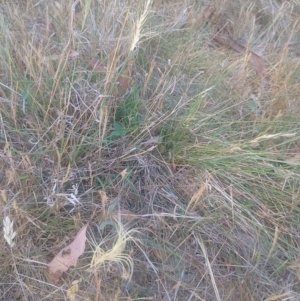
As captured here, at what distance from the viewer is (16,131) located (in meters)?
1.48

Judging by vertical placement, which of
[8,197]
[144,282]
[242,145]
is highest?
[242,145]

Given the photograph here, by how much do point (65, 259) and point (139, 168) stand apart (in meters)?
0.35

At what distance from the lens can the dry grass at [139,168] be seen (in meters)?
1.36

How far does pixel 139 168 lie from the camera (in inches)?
60.3

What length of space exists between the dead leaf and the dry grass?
0.02m

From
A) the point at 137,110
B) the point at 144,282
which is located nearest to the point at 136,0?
the point at 137,110

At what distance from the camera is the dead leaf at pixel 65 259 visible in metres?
1.31

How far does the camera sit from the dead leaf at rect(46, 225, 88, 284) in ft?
4.31

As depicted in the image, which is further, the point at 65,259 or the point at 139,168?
the point at 139,168

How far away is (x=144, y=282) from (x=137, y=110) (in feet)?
1.65

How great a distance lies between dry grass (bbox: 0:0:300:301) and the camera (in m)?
1.36

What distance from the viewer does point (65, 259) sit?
1.32m

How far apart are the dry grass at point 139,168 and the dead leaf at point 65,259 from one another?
0.02m

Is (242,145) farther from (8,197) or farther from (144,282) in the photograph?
(8,197)
